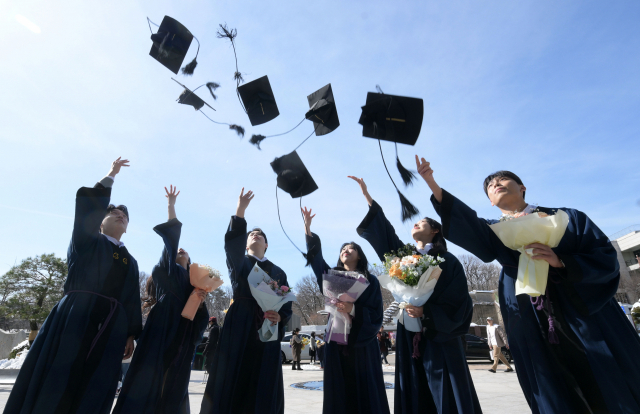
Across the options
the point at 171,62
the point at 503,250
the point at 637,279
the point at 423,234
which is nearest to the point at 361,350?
the point at 423,234

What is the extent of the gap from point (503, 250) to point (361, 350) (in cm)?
167

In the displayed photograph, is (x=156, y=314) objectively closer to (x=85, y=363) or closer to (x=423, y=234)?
(x=85, y=363)

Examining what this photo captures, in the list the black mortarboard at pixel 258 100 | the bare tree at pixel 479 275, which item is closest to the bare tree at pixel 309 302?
the bare tree at pixel 479 275

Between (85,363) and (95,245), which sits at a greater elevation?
(95,245)

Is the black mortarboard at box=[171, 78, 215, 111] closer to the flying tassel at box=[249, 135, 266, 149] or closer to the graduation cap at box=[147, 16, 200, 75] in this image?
the graduation cap at box=[147, 16, 200, 75]

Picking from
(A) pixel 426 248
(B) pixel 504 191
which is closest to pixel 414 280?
(A) pixel 426 248

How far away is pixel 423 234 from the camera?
146 inches

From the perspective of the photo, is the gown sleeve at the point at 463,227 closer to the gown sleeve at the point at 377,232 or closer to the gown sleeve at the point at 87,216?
the gown sleeve at the point at 377,232

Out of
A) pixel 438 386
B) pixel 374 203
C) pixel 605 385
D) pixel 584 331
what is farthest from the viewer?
pixel 374 203

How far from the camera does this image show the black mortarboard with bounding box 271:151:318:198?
469 cm

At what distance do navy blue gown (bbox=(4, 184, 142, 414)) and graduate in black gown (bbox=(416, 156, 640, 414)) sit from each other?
2.71 meters

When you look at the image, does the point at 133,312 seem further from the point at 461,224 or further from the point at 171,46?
the point at 171,46

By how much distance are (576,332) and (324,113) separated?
3.55 meters

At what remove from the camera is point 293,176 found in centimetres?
471
